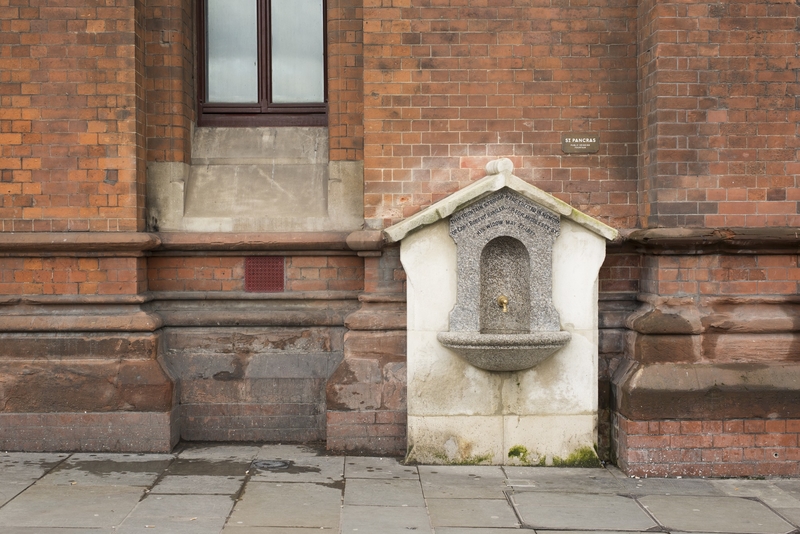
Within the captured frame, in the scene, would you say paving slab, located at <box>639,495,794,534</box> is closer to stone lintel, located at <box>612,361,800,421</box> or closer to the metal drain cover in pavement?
stone lintel, located at <box>612,361,800,421</box>

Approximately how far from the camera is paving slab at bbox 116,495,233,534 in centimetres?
487

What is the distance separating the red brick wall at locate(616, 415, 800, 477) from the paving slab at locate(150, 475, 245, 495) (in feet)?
Result: 9.18

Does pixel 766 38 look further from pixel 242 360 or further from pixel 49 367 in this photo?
pixel 49 367

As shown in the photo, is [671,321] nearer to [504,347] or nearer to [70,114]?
[504,347]

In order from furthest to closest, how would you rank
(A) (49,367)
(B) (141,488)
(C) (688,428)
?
(A) (49,367) → (C) (688,428) → (B) (141,488)

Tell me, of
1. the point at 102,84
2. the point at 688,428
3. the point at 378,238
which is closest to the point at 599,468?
the point at 688,428

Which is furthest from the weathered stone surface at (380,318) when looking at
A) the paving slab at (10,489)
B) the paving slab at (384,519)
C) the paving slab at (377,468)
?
the paving slab at (10,489)

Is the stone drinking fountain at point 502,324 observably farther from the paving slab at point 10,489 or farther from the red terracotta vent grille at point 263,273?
the paving slab at point 10,489

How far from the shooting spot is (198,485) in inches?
226

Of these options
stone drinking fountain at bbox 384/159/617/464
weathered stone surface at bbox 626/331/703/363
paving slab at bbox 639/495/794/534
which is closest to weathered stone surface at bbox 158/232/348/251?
stone drinking fountain at bbox 384/159/617/464

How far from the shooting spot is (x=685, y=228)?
6.23 meters

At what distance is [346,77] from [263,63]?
87 cm

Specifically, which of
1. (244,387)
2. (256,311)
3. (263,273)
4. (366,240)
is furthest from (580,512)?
(263,273)

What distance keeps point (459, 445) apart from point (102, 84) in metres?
3.90
